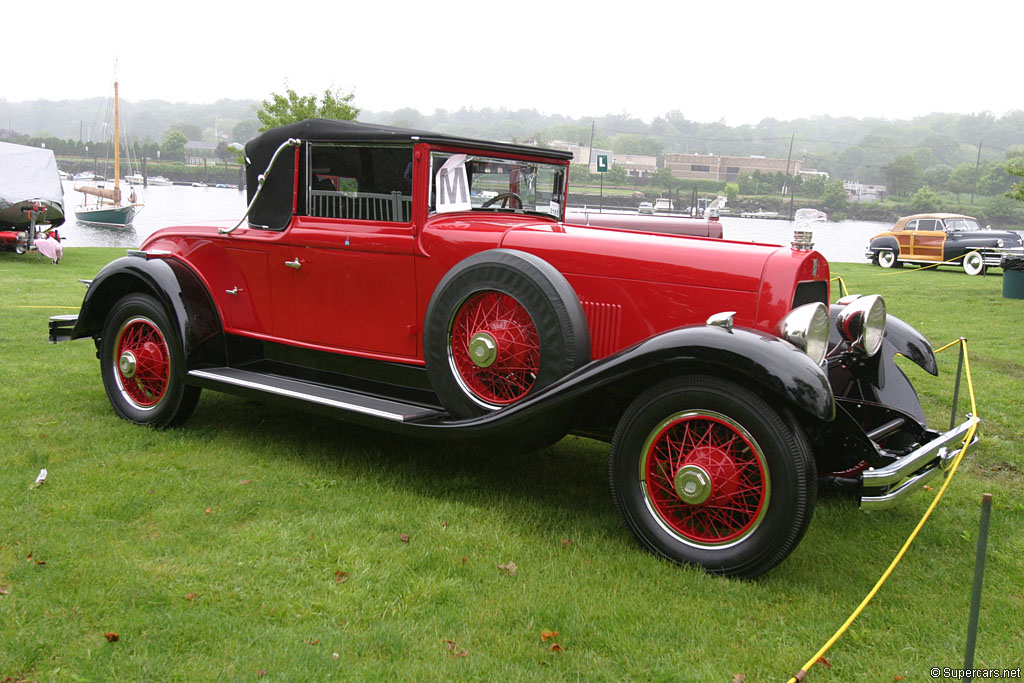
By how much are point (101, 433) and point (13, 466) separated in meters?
0.70

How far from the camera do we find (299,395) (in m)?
4.75

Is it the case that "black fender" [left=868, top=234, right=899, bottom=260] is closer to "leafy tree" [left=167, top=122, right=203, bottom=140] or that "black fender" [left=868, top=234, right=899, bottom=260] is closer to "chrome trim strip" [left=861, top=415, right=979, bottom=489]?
"chrome trim strip" [left=861, top=415, right=979, bottom=489]

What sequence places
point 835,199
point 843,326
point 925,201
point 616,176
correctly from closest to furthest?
1. point 843,326
2. point 616,176
3. point 925,201
4. point 835,199

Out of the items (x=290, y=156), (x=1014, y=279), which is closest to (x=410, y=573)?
(x=290, y=156)

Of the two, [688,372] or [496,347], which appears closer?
[688,372]

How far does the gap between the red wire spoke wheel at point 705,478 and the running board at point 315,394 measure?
1.37 metres

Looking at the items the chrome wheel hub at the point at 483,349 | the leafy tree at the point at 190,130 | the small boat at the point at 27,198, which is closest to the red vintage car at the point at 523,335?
the chrome wheel hub at the point at 483,349

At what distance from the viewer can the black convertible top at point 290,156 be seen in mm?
4723

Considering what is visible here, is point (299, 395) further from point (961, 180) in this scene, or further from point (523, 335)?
point (961, 180)

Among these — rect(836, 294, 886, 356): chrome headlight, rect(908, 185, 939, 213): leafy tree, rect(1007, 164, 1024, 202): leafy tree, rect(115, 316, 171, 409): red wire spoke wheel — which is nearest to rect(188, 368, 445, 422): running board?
rect(115, 316, 171, 409): red wire spoke wheel

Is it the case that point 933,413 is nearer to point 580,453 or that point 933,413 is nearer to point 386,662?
point 580,453

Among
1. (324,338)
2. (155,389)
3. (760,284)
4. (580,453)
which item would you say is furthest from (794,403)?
(155,389)

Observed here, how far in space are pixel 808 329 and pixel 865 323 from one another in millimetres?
926

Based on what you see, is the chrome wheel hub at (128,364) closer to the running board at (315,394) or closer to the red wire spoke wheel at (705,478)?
the running board at (315,394)
